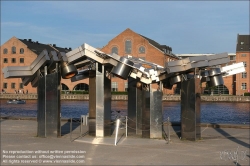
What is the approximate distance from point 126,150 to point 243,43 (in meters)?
95.4

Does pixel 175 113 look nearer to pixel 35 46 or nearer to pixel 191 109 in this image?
pixel 191 109

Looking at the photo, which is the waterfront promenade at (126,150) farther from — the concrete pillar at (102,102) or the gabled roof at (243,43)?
the gabled roof at (243,43)

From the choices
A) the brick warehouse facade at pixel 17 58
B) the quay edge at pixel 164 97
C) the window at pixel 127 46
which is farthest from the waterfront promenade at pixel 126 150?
the brick warehouse facade at pixel 17 58

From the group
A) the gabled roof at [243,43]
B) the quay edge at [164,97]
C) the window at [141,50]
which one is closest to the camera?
the window at [141,50]

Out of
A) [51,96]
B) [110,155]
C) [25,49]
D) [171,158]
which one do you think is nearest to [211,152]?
[171,158]

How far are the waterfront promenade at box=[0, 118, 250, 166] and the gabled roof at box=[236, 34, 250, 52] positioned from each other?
85.7m

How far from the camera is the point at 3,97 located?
110188 mm

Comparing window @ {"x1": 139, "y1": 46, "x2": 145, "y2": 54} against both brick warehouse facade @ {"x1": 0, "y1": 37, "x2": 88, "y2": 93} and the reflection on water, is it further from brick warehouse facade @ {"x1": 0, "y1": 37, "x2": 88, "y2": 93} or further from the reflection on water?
the reflection on water

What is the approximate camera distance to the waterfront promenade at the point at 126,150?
55.3 ft

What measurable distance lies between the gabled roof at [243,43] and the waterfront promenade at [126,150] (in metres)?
85.7

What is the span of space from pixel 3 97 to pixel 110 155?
96.8m

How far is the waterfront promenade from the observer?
16859 millimetres

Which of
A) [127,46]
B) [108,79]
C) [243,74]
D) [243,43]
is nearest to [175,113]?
[108,79]

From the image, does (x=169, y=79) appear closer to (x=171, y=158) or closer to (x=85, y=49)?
(x=85, y=49)
